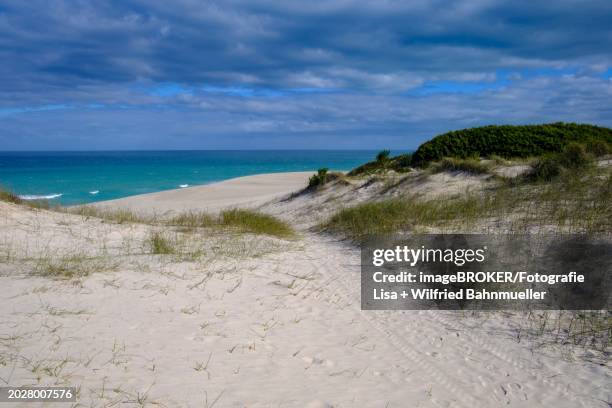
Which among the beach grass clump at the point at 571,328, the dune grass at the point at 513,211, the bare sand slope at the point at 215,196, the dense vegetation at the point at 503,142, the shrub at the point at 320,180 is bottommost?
the beach grass clump at the point at 571,328

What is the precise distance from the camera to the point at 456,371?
4.17 metres

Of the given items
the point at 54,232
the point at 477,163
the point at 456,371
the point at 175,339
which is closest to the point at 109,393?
the point at 175,339

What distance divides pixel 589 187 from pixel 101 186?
4488 centimetres

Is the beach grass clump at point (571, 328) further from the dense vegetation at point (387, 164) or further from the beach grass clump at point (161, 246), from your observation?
the dense vegetation at point (387, 164)

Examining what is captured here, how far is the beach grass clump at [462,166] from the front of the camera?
1561 cm

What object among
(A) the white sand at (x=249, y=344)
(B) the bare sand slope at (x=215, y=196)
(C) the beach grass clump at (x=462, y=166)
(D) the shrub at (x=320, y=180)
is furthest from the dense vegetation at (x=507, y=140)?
(A) the white sand at (x=249, y=344)

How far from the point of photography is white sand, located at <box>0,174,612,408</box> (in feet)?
12.0

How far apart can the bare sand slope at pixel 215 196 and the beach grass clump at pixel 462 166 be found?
382 inches

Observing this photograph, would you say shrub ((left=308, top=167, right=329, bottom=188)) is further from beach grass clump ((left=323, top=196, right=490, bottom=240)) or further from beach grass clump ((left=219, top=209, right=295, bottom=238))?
beach grass clump ((left=219, top=209, right=295, bottom=238))

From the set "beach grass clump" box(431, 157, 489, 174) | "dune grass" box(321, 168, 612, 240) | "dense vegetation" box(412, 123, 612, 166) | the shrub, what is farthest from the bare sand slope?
"dune grass" box(321, 168, 612, 240)

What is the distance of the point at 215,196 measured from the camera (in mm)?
28547

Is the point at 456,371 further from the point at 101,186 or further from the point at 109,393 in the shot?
the point at 101,186

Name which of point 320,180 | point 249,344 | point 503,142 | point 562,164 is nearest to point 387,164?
point 320,180

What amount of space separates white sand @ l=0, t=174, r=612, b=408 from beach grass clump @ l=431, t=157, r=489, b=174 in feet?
32.0
